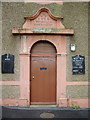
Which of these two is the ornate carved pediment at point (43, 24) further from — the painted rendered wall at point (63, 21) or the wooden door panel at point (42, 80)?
the wooden door panel at point (42, 80)

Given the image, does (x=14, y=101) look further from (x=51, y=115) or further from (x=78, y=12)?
(x=78, y=12)

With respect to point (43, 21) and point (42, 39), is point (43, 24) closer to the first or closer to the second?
point (43, 21)

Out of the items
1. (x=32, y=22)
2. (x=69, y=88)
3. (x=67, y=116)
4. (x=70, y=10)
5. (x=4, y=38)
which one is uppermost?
(x=70, y=10)

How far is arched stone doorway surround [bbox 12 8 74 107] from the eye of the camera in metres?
8.15

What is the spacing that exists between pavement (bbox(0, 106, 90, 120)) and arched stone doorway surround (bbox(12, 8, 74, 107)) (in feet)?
1.33

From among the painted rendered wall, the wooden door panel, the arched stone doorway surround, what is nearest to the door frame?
the arched stone doorway surround

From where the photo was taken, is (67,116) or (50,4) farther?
(50,4)

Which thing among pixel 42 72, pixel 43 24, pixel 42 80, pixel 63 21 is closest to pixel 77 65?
pixel 42 72

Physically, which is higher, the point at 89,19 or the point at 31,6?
the point at 31,6

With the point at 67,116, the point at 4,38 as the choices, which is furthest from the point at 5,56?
the point at 67,116

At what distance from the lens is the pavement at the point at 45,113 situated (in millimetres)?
7302

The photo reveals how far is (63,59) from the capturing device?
325 inches

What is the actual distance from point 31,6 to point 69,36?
2001mm

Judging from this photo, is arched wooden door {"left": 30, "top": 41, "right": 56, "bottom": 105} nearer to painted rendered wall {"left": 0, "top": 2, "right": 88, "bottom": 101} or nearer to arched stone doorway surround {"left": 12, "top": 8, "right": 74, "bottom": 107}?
arched stone doorway surround {"left": 12, "top": 8, "right": 74, "bottom": 107}
